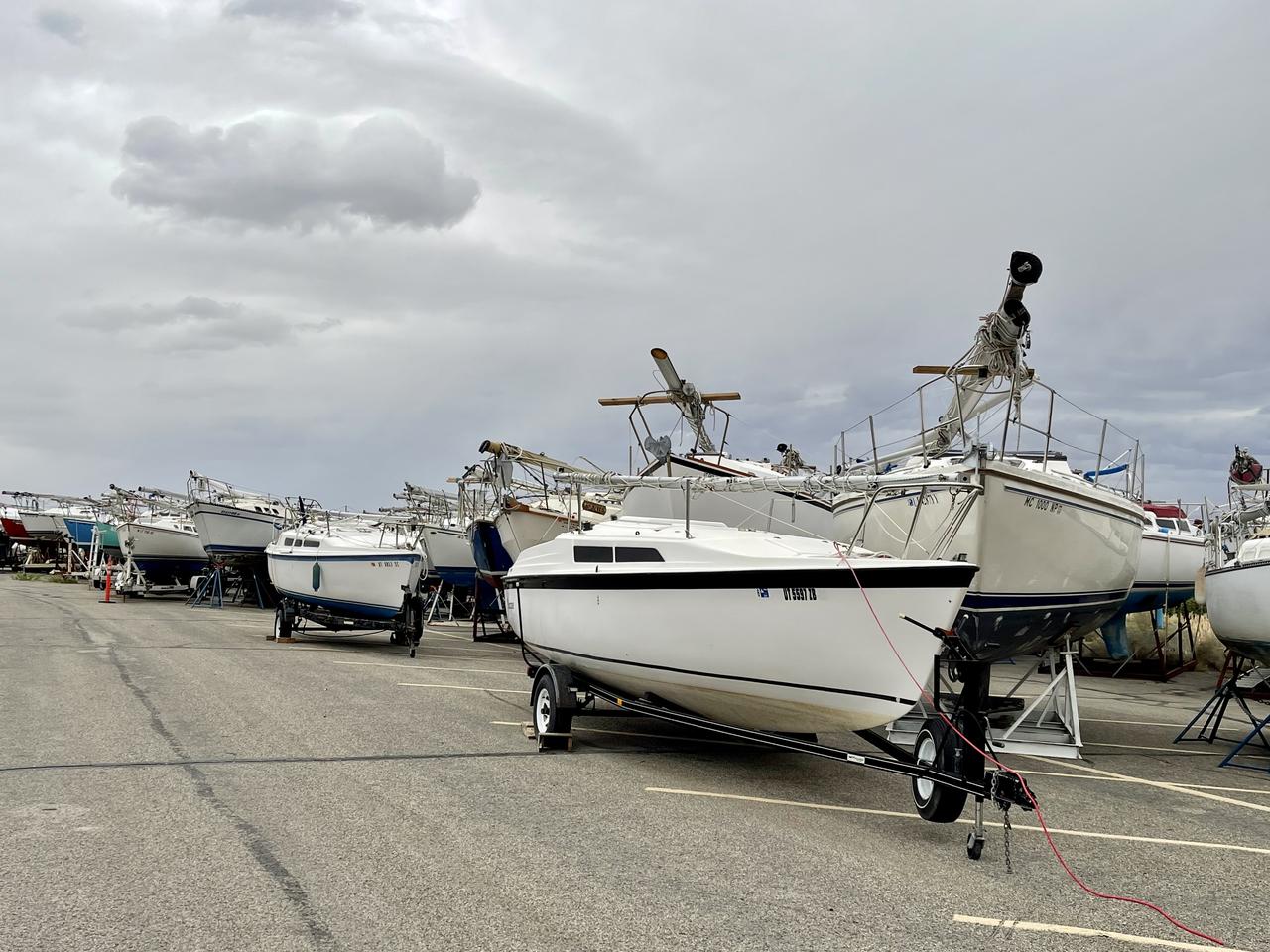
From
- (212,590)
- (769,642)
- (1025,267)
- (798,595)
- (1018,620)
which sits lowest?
(212,590)

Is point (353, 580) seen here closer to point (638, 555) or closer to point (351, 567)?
point (351, 567)

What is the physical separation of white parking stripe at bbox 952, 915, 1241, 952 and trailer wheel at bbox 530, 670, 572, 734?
453 cm

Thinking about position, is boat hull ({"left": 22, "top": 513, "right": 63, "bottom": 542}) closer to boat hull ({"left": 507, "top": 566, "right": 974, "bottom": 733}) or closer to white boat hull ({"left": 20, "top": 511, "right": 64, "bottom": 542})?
white boat hull ({"left": 20, "top": 511, "right": 64, "bottom": 542})

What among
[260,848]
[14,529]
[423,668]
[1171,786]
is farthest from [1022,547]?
[14,529]

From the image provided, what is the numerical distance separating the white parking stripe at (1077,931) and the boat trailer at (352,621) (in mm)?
13853

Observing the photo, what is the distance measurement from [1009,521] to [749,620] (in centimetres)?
416

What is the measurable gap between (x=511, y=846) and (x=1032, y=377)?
25.5 ft

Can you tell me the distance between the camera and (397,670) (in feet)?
49.1

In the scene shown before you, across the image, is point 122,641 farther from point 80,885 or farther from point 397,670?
point 80,885

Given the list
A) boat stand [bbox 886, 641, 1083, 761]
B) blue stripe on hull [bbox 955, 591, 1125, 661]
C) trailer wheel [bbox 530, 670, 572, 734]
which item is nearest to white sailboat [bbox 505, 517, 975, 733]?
trailer wheel [bbox 530, 670, 572, 734]

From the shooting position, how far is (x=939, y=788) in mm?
6543

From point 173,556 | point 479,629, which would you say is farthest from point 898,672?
point 173,556

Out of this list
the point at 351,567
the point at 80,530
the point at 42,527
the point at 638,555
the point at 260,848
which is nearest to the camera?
the point at 260,848

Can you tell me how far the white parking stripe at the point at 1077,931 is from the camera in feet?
15.4
